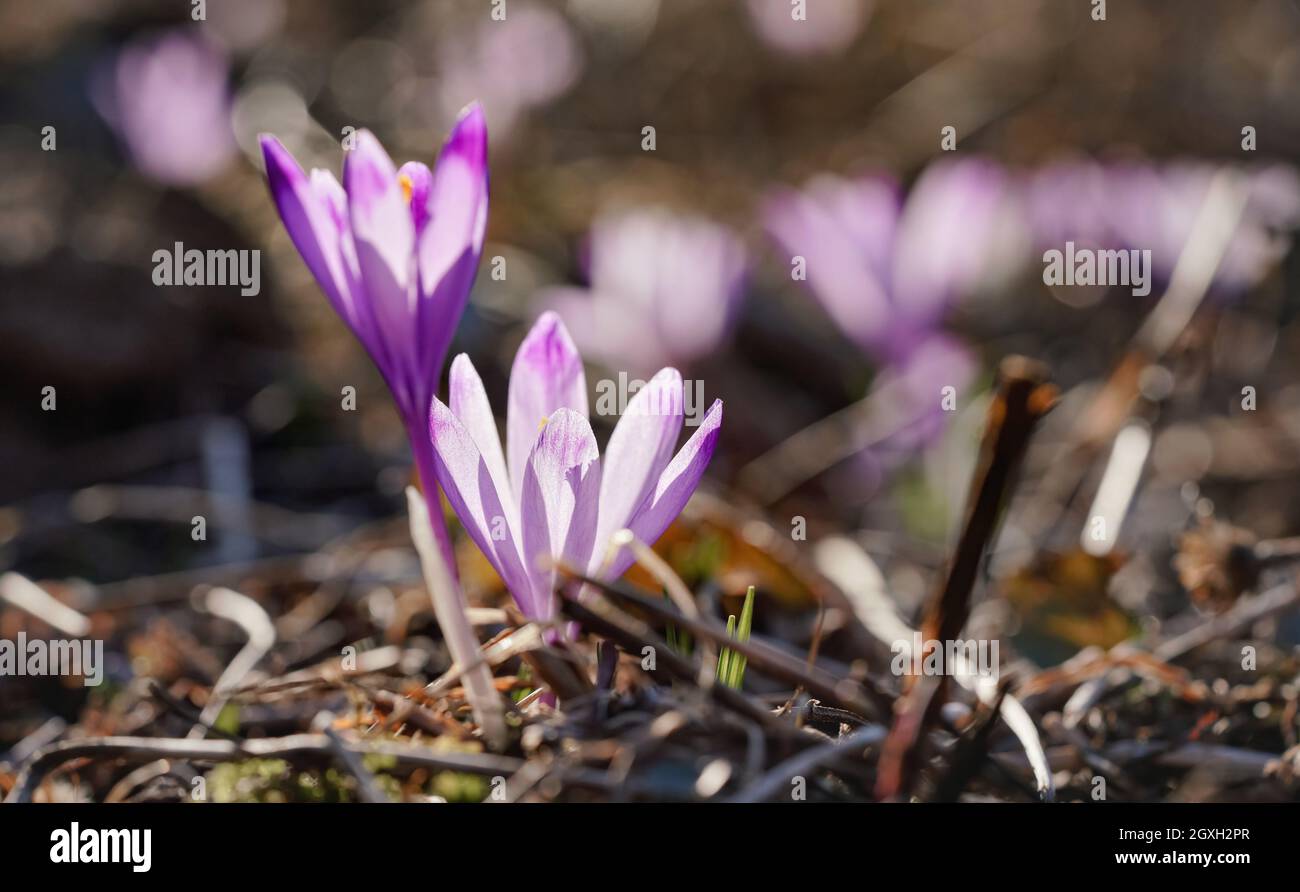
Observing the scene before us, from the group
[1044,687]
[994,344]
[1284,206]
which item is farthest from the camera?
[994,344]

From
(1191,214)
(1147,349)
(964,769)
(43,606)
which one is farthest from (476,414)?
(1191,214)

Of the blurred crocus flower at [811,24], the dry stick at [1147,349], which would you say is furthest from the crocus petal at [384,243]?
the blurred crocus flower at [811,24]

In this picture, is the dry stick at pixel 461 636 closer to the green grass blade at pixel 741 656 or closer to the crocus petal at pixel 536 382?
the crocus petal at pixel 536 382

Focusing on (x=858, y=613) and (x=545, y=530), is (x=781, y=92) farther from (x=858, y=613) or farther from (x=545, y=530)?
(x=545, y=530)

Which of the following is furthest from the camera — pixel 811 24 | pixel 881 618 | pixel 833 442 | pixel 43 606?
pixel 811 24

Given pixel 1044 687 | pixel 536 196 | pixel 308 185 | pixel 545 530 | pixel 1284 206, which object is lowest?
pixel 1044 687

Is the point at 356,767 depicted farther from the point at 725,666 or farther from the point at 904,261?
the point at 904,261
